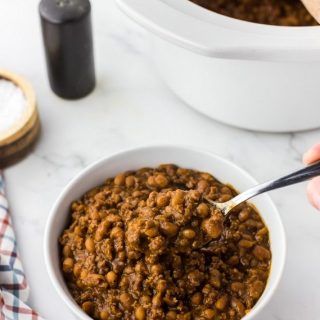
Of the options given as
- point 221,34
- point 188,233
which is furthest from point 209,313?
point 221,34

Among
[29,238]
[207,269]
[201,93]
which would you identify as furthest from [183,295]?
[201,93]

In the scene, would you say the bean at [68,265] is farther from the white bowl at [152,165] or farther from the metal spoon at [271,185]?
the metal spoon at [271,185]

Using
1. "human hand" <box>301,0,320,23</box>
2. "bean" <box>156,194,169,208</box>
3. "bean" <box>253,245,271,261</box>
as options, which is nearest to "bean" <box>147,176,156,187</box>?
"bean" <box>156,194,169,208</box>

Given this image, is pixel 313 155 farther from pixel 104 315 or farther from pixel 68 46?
pixel 68 46

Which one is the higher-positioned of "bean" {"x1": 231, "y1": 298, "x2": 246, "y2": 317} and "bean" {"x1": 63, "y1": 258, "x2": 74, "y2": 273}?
"bean" {"x1": 63, "y1": 258, "x2": 74, "y2": 273}

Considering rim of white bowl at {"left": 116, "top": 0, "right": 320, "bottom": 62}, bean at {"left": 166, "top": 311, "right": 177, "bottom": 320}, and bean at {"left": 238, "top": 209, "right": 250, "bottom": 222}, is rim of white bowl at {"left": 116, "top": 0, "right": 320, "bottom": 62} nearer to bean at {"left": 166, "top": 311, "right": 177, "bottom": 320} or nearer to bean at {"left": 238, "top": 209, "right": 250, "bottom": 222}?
bean at {"left": 238, "top": 209, "right": 250, "bottom": 222}

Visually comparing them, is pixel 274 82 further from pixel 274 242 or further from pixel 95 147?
pixel 95 147

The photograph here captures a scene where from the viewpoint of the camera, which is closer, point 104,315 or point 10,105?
point 104,315
